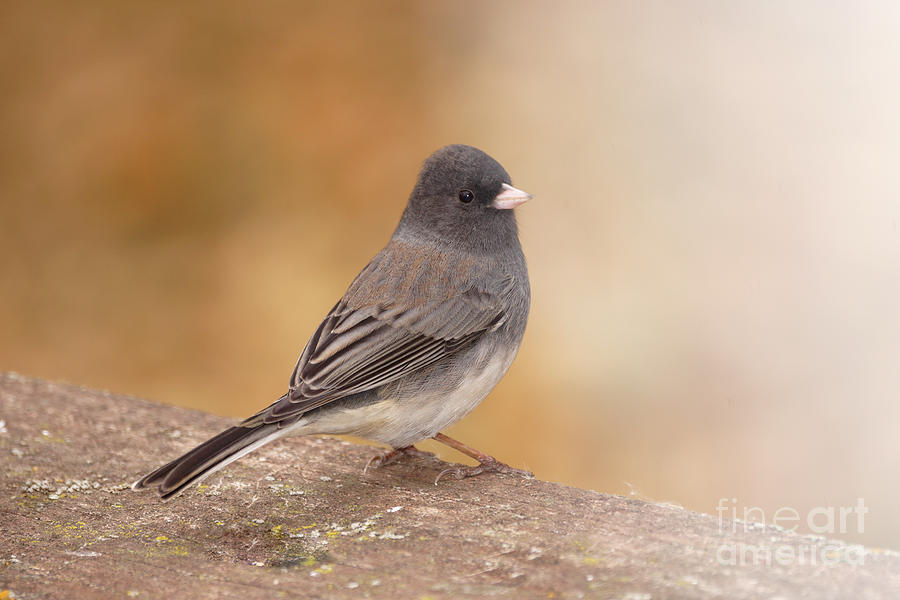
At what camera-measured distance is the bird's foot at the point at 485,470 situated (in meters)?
2.20

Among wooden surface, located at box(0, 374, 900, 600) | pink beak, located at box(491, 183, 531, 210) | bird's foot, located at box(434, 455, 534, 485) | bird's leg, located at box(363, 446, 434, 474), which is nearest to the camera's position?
wooden surface, located at box(0, 374, 900, 600)

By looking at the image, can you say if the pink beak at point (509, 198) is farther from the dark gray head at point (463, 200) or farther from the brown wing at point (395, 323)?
the brown wing at point (395, 323)

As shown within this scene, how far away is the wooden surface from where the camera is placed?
148cm

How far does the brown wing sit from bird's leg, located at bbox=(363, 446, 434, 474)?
0.79 feet

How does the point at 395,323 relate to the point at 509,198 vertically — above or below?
below

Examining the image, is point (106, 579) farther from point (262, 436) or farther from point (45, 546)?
point (262, 436)

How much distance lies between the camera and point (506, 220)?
8.89 feet

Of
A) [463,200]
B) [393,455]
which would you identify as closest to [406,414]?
[393,455]

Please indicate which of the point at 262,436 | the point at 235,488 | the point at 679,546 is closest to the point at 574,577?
the point at 679,546

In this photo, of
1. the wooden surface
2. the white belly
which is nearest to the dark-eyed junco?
the white belly

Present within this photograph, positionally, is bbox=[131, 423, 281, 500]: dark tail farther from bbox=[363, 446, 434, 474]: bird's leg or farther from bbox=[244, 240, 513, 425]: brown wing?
bbox=[363, 446, 434, 474]: bird's leg

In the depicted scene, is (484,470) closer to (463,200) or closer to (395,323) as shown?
(395,323)

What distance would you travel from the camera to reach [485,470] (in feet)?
7.30

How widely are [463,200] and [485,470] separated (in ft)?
2.74
